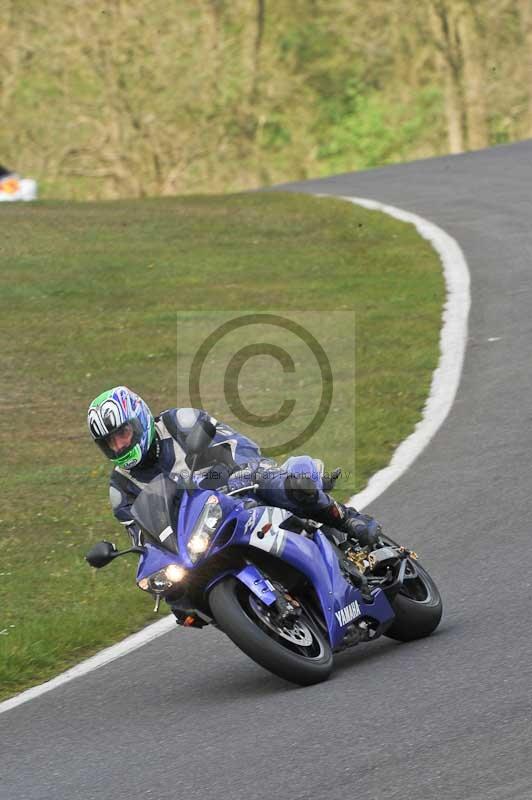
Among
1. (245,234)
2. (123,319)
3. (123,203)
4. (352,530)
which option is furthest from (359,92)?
(352,530)

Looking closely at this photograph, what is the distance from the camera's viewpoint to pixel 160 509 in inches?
255

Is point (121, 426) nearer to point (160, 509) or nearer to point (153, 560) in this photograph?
point (160, 509)

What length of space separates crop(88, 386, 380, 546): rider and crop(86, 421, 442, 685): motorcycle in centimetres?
7

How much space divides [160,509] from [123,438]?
38cm

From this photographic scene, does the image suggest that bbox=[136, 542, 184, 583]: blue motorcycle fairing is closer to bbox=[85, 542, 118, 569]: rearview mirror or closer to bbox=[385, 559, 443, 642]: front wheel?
bbox=[85, 542, 118, 569]: rearview mirror

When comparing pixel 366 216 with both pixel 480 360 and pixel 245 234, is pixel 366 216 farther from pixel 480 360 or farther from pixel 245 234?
pixel 480 360

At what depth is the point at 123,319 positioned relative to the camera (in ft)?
56.8

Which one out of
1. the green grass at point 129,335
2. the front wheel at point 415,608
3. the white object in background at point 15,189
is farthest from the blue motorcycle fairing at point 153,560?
the white object in background at point 15,189

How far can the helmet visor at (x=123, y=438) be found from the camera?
21.5ft

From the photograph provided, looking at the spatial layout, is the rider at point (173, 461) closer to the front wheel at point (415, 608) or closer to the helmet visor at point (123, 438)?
the helmet visor at point (123, 438)

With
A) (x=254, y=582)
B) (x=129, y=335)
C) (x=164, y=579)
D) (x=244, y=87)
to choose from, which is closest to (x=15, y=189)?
(x=129, y=335)

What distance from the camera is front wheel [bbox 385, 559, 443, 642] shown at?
712 cm

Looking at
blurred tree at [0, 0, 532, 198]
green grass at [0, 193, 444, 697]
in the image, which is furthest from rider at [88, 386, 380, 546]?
blurred tree at [0, 0, 532, 198]

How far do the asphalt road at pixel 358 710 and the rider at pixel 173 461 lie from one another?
0.86 m
